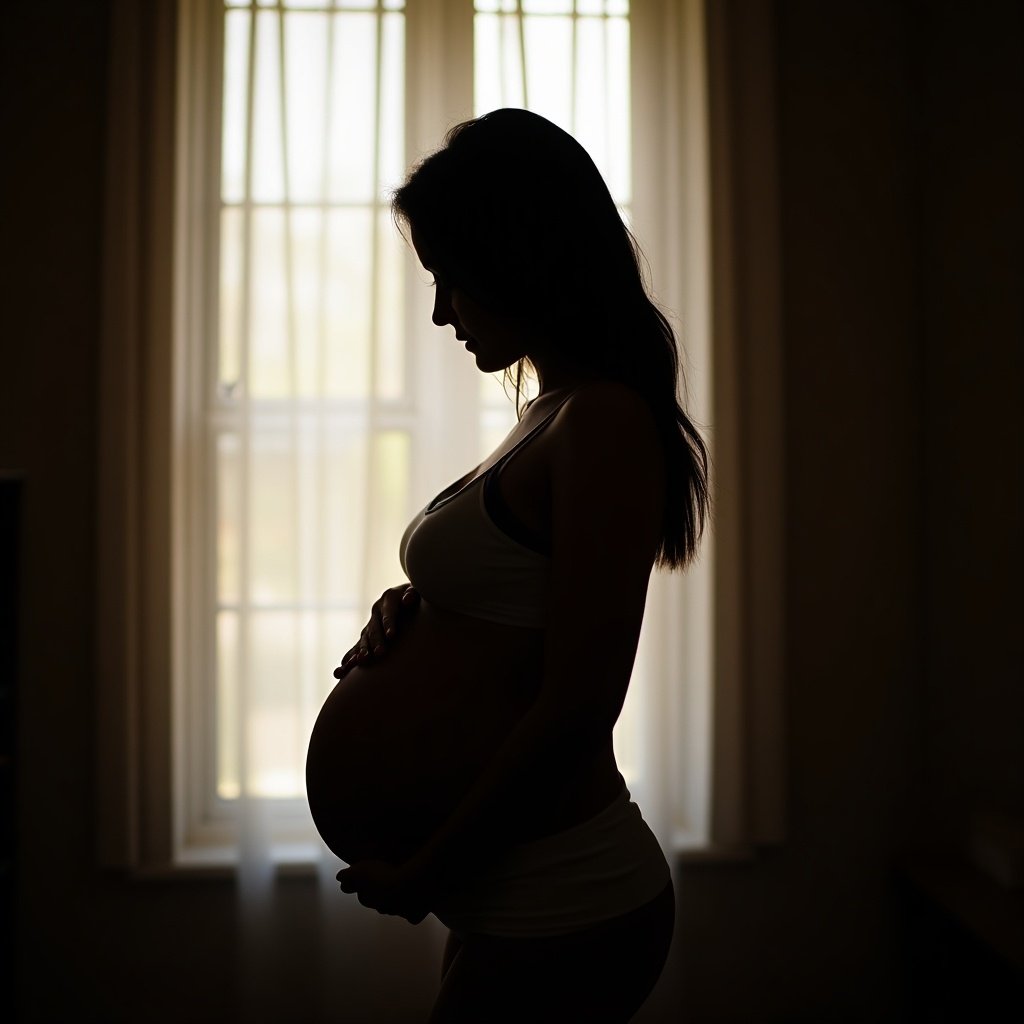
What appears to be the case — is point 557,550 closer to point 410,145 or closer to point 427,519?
point 427,519

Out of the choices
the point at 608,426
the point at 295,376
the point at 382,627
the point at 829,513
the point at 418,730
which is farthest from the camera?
the point at 829,513

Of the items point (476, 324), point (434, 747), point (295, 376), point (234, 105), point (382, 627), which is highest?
point (234, 105)

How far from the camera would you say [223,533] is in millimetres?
1904

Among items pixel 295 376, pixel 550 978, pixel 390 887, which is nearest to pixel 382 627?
pixel 390 887

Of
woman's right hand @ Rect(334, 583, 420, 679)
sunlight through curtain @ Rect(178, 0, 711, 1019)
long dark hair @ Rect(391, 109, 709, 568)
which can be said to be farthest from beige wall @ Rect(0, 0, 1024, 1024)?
long dark hair @ Rect(391, 109, 709, 568)

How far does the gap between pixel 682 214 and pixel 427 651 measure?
4.76 feet

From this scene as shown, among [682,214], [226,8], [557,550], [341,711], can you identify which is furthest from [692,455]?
[226,8]

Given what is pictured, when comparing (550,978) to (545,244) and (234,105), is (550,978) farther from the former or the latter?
(234,105)

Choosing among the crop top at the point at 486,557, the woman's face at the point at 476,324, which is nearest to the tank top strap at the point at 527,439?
the crop top at the point at 486,557

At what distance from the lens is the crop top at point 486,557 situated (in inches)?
30.0

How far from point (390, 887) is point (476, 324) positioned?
0.53m

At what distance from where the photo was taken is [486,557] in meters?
0.77

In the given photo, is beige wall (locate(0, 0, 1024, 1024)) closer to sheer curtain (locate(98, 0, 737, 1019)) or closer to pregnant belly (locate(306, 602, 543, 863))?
sheer curtain (locate(98, 0, 737, 1019))

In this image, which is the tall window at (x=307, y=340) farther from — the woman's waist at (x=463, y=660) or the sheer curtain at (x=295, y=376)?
the woman's waist at (x=463, y=660)
